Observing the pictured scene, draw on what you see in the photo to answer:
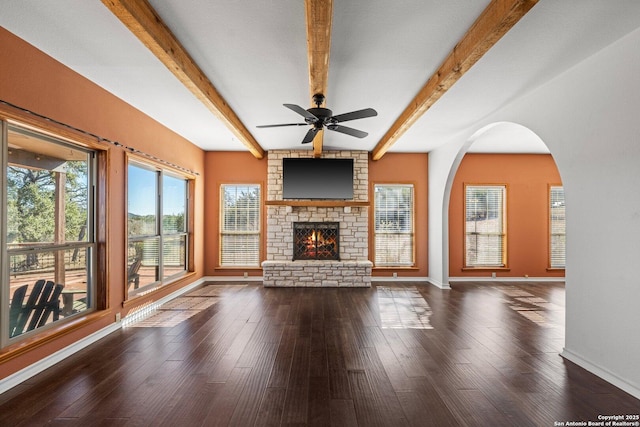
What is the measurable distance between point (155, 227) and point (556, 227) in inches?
322

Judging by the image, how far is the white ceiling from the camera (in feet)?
7.75

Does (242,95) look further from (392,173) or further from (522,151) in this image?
(522,151)

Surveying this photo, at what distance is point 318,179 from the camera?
692 centimetres

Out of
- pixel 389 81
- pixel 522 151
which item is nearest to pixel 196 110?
pixel 389 81

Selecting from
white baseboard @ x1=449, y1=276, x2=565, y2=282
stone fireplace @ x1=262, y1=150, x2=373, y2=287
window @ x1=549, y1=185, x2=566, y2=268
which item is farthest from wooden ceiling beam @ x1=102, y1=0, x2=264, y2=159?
window @ x1=549, y1=185, x2=566, y2=268

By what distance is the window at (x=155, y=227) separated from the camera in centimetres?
470

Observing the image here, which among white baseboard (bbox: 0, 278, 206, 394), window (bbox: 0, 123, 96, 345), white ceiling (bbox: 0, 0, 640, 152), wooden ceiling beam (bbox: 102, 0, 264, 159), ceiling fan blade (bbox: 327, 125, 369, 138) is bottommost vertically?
white baseboard (bbox: 0, 278, 206, 394)

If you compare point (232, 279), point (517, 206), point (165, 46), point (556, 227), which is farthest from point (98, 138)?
point (556, 227)

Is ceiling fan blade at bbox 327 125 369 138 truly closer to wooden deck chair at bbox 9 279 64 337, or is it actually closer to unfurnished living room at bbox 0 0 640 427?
unfurnished living room at bbox 0 0 640 427

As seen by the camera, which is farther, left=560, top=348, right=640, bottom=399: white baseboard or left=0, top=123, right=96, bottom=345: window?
left=0, top=123, right=96, bottom=345: window

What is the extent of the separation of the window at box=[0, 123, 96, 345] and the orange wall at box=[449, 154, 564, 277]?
665cm

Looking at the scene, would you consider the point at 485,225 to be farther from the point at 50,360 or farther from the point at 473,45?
the point at 50,360

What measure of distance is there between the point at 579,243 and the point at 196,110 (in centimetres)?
477

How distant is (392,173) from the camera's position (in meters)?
7.35
